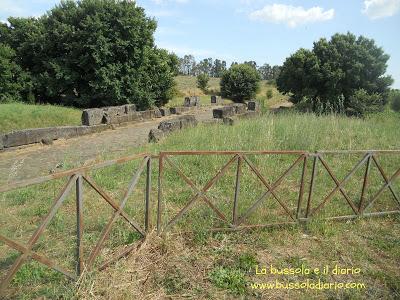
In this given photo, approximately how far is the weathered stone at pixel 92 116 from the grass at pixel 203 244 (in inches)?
238

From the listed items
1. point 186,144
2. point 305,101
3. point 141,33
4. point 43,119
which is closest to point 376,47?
point 305,101

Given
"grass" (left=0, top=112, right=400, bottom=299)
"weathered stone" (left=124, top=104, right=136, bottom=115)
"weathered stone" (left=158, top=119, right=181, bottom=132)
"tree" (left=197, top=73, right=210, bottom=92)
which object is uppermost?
"tree" (left=197, top=73, right=210, bottom=92)

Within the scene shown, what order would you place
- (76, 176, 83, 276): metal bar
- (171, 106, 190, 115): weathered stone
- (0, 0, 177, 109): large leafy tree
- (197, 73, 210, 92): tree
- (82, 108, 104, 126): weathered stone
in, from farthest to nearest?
(197, 73, 210, 92): tree → (171, 106, 190, 115): weathered stone → (0, 0, 177, 109): large leafy tree → (82, 108, 104, 126): weathered stone → (76, 176, 83, 276): metal bar

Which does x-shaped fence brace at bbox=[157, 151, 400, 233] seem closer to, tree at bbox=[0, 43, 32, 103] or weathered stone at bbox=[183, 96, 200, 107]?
tree at bbox=[0, 43, 32, 103]

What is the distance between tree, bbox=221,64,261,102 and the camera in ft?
99.3

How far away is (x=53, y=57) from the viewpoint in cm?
1838

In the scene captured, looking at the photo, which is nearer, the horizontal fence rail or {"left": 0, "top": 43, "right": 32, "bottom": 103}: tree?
the horizontal fence rail

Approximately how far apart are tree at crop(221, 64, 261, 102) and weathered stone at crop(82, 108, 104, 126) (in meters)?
19.4

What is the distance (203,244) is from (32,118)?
10.2 metres

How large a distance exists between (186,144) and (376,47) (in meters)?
19.0

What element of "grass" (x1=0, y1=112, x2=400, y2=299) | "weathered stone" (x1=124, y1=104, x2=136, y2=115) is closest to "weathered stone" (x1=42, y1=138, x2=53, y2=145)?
"grass" (x1=0, y1=112, x2=400, y2=299)

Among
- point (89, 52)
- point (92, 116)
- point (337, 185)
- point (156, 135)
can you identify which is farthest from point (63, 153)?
point (89, 52)

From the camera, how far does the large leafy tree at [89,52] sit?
1691cm

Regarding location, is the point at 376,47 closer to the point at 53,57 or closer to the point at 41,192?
the point at 53,57
